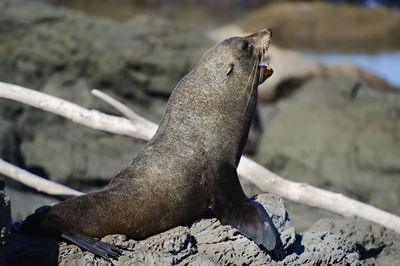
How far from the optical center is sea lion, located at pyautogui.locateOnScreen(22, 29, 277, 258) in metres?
4.55

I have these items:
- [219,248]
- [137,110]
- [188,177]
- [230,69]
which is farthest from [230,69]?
[137,110]

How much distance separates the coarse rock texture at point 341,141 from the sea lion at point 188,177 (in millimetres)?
5655

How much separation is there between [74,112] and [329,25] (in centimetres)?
2268

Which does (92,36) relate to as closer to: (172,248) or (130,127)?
(130,127)

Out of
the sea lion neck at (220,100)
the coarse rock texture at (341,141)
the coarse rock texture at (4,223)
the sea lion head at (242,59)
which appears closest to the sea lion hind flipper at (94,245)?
the coarse rock texture at (4,223)

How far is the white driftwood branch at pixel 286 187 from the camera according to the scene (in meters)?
6.73

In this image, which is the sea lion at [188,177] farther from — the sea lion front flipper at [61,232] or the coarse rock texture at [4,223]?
the coarse rock texture at [4,223]

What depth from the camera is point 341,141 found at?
1174 cm

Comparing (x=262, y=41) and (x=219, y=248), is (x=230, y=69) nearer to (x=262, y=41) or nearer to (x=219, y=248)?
(x=262, y=41)

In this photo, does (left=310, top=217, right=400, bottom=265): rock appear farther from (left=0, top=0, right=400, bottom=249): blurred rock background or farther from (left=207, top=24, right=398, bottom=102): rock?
(left=207, top=24, right=398, bottom=102): rock

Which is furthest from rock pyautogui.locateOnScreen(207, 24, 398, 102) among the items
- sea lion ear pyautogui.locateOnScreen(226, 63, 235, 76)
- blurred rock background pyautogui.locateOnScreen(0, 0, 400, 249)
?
sea lion ear pyautogui.locateOnScreen(226, 63, 235, 76)

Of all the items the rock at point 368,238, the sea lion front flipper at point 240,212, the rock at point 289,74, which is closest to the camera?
the sea lion front flipper at point 240,212

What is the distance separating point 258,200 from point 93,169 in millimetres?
5878

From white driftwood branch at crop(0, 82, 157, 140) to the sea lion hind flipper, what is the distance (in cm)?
261
